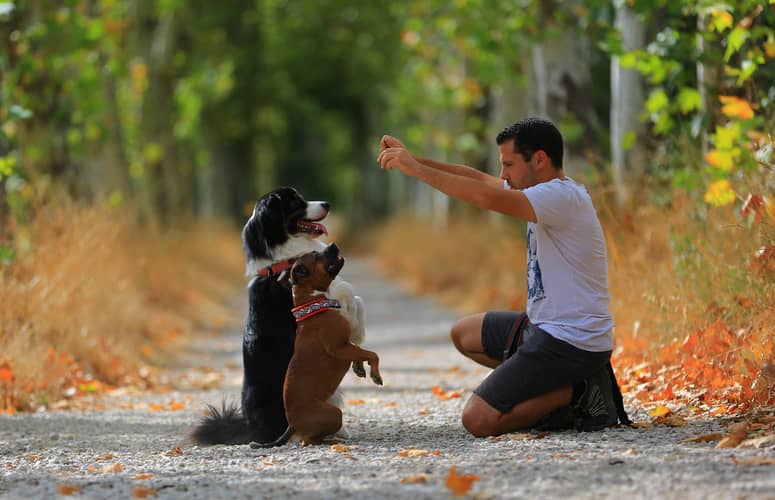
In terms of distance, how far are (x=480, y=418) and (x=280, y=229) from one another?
1527 mm

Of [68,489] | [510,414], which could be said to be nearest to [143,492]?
[68,489]

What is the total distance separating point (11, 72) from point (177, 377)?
4.27 meters

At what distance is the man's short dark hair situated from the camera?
5797 mm

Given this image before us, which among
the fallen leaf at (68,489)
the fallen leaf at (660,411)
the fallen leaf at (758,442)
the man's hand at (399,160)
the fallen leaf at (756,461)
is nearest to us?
the fallen leaf at (756,461)

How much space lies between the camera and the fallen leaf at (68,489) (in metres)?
4.76

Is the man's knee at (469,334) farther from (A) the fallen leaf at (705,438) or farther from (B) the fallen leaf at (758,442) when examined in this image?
(B) the fallen leaf at (758,442)

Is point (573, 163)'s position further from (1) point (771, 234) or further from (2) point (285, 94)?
(2) point (285, 94)

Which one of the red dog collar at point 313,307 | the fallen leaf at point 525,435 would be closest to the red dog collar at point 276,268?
the red dog collar at point 313,307

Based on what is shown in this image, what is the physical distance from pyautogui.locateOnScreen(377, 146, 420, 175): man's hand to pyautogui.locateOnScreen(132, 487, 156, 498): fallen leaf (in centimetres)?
202

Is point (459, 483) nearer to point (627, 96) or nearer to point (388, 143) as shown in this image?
point (388, 143)

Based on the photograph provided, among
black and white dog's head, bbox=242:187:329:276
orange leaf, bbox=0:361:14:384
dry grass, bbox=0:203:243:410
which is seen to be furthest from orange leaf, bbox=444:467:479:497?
dry grass, bbox=0:203:243:410

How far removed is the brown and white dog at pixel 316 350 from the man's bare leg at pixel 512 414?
2.15 ft

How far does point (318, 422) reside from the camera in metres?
5.80

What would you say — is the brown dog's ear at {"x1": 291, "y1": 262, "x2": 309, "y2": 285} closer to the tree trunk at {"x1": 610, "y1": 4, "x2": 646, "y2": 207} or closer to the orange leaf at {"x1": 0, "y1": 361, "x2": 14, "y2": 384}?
the orange leaf at {"x1": 0, "y1": 361, "x2": 14, "y2": 384}
